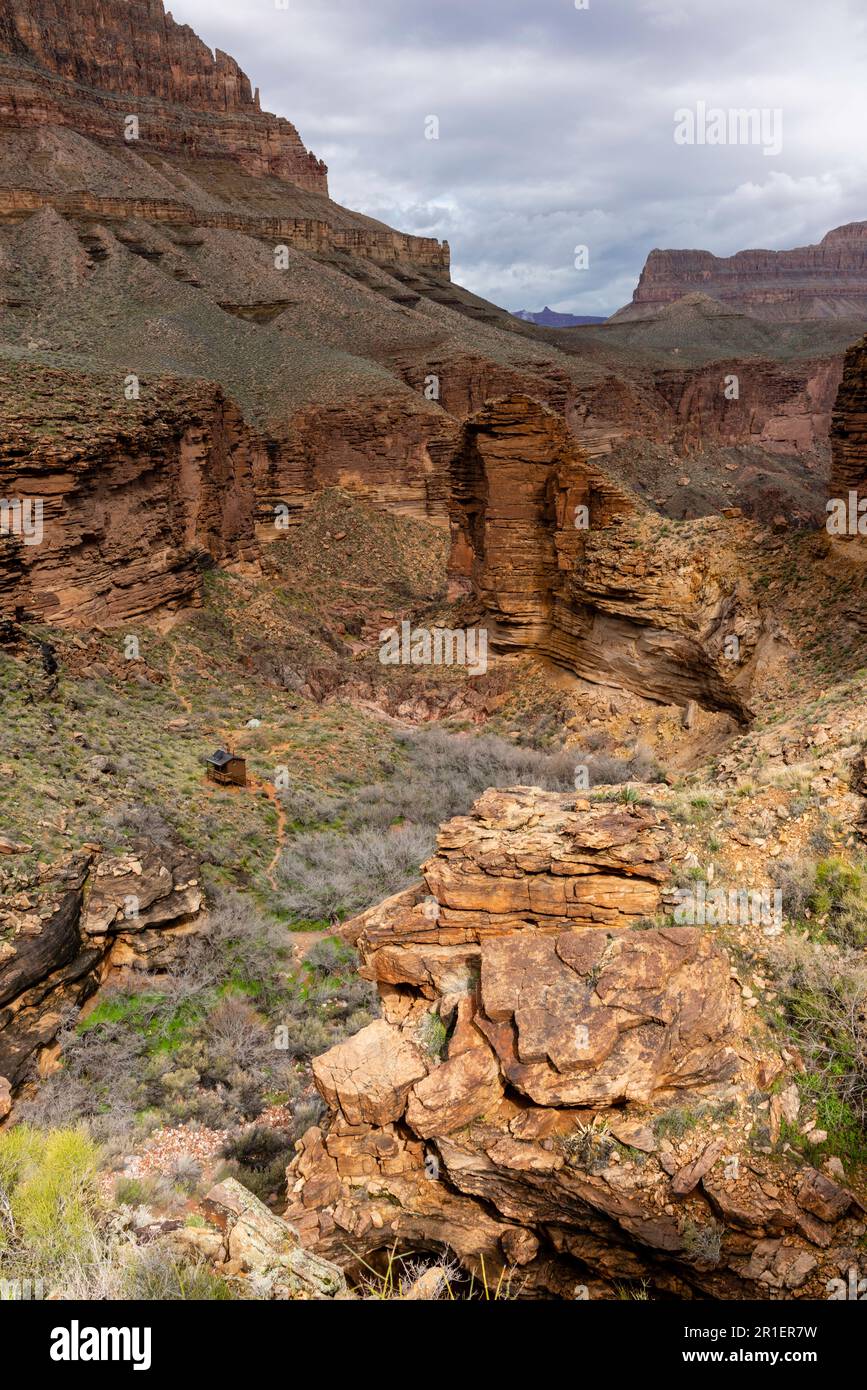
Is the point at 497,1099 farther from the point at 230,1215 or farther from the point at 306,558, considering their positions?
the point at 306,558

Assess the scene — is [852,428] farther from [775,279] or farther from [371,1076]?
[775,279]


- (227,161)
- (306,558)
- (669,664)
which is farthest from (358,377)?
(227,161)

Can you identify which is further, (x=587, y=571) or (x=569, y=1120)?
(x=587, y=571)

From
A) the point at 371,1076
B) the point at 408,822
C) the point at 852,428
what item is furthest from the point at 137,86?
the point at 371,1076

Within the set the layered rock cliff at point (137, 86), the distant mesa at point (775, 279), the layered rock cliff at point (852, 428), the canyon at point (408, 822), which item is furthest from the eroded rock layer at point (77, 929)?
the distant mesa at point (775, 279)

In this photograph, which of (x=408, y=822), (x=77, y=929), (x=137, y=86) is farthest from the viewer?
(x=137, y=86)

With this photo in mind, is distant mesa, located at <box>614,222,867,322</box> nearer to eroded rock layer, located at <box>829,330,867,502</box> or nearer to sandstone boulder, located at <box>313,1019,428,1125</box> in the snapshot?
eroded rock layer, located at <box>829,330,867,502</box>

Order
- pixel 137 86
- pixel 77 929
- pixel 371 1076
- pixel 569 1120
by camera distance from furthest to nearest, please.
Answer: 1. pixel 137 86
2. pixel 77 929
3. pixel 371 1076
4. pixel 569 1120

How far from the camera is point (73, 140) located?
230 ft

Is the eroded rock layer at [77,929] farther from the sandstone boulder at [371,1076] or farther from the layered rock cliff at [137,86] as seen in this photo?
the layered rock cliff at [137,86]

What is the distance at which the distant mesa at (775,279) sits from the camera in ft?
518

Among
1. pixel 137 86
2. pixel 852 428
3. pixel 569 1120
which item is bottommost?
pixel 569 1120

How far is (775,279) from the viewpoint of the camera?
166 metres

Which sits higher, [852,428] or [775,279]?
[775,279]
